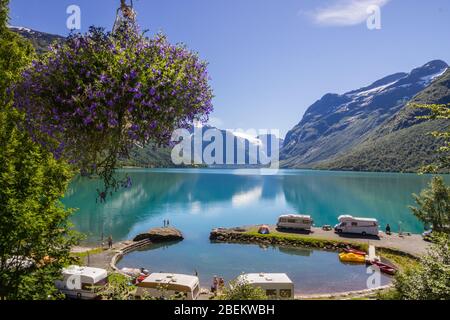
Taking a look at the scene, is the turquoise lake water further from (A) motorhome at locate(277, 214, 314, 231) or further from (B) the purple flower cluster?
(B) the purple flower cluster

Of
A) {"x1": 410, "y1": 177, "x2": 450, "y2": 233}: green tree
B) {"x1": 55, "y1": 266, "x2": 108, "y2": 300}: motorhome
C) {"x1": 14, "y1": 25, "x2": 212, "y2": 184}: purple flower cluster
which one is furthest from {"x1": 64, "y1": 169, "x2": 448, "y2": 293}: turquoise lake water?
{"x1": 14, "y1": 25, "x2": 212, "y2": 184}: purple flower cluster

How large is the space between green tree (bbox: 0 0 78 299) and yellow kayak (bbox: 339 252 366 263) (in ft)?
137

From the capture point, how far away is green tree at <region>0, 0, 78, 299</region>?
11.0 meters

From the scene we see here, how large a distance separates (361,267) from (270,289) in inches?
888

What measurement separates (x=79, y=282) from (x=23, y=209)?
17.3 m

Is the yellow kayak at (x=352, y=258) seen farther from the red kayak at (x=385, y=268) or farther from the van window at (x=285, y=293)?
the van window at (x=285, y=293)

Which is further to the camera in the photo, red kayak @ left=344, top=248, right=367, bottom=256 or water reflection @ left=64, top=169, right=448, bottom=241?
water reflection @ left=64, top=169, right=448, bottom=241

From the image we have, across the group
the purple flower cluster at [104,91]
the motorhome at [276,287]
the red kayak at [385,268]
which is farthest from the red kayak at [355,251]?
the purple flower cluster at [104,91]

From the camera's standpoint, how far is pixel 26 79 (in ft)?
21.8

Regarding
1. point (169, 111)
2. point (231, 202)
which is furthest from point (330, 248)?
point (231, 202)

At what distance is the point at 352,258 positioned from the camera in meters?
46.0

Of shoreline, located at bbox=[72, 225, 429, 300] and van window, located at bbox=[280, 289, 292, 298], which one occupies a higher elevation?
van window, located at bbox=[280, 289, 292, 298]

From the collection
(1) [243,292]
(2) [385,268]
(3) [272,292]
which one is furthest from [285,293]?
(2) [385,268]
